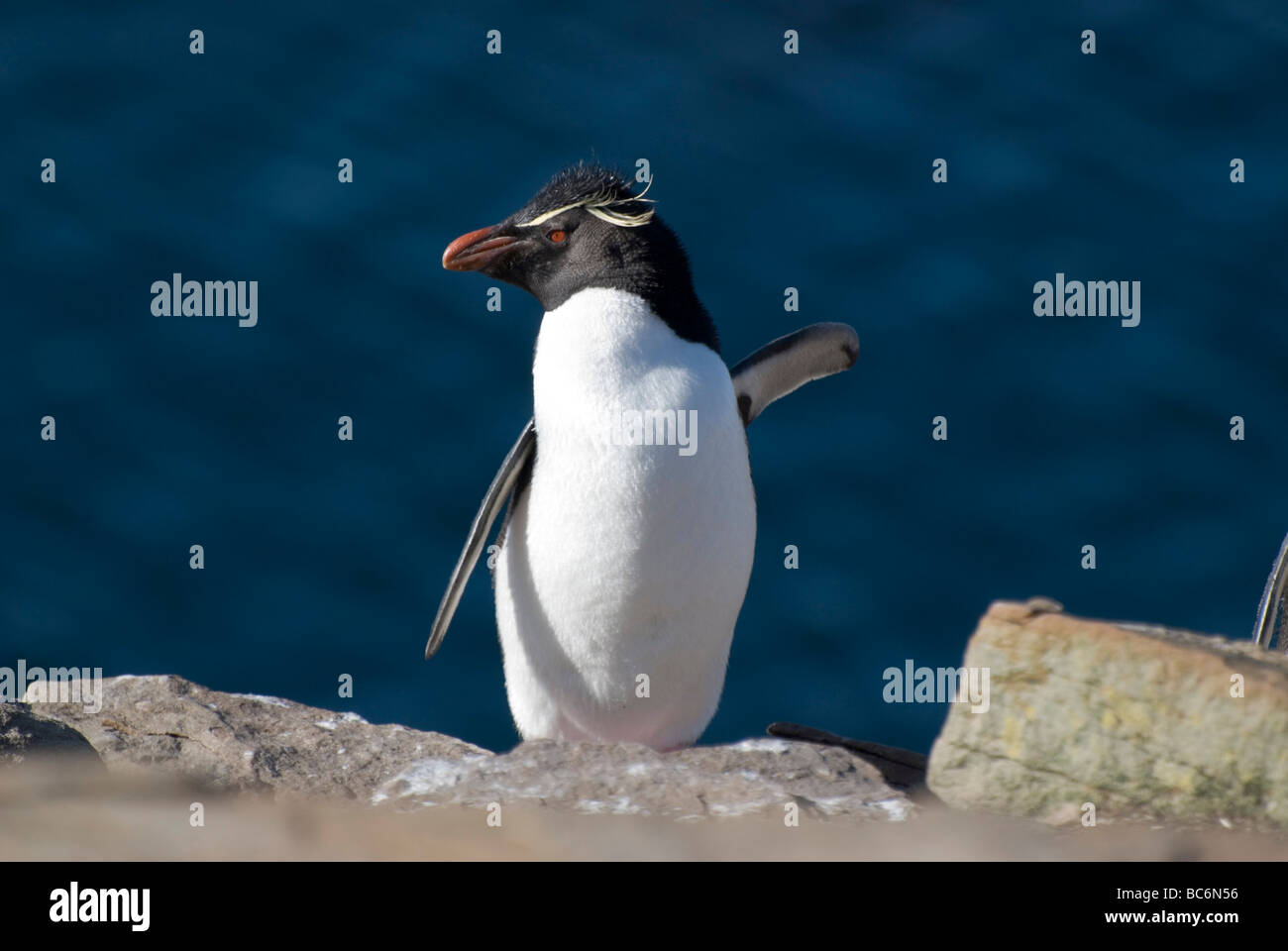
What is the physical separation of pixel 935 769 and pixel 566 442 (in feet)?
4.30

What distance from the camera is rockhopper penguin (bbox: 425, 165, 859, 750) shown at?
12.3 ft

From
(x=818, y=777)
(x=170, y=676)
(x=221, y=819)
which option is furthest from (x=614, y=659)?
(x=221, y=819)

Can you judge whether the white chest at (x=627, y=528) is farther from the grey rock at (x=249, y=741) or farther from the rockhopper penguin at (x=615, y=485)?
the grey rock at (x=249, y=741)

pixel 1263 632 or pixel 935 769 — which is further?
pixel 1263 632

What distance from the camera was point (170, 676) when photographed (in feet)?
12.8

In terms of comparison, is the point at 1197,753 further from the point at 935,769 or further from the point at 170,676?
the point at 170,676

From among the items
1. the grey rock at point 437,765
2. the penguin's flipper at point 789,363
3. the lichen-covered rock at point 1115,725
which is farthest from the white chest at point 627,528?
the lichen-covered rock at point 1115,725

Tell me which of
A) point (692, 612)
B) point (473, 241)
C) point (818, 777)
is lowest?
point (818, 777)

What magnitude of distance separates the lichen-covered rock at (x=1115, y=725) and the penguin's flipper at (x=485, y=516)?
Result: 1.53m

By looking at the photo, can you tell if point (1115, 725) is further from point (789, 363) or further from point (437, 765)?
point (789, 363)

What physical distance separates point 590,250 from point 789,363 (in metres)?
0.98

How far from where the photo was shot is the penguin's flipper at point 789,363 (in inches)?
182

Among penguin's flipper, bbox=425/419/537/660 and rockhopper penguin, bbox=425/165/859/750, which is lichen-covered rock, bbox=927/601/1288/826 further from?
penguin's flipper, bbox=425/419/537/660
